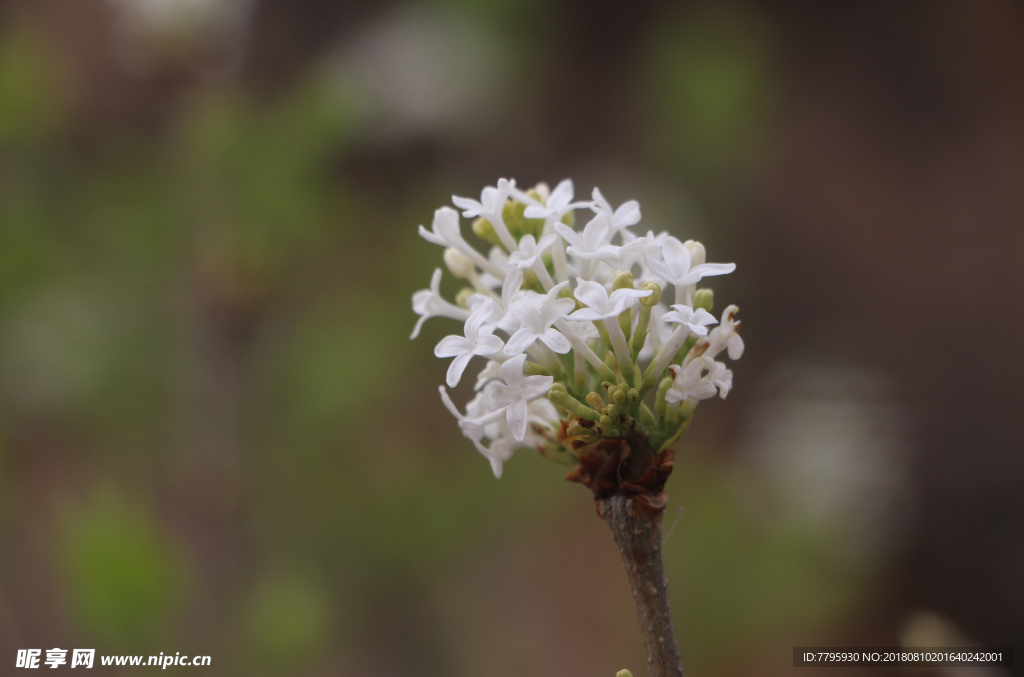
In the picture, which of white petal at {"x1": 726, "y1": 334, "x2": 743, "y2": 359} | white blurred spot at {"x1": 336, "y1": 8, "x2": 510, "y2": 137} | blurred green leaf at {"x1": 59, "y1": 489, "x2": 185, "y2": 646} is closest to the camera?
white petal at {"x1": 726, "y1": 334, "x2": 743, "y2": 359}

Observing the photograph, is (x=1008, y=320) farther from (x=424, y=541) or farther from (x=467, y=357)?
A: (x=467, y=357)

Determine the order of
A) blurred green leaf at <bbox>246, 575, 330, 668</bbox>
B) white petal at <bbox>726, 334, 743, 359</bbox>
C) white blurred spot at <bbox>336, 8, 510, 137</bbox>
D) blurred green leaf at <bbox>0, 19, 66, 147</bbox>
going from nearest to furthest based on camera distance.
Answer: white petal at <bbox>726, 334, 743, 359</bbox>, blurred green leaf at <bbox>246, 575, 330, 668</bbox>, blurred green leaf at <bbox>0, 19, 66, 147</bbox>, white blurred spot at <bbox>336, 8, 510, 137</bbox>

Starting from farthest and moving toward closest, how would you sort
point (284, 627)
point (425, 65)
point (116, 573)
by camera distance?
point (425, 65) < point (284, 627) < point (116, 573)

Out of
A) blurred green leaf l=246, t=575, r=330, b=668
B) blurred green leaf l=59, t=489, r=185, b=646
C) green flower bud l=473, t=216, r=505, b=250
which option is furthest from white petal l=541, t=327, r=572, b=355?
blurred green leaf l=246, t=575, r=330, b=668

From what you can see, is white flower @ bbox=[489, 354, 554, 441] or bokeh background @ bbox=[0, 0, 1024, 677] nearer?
white flower @ bbox=[489, 354, 554, 441]

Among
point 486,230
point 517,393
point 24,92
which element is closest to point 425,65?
point 24,92

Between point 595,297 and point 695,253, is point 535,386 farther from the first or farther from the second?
point 695,253

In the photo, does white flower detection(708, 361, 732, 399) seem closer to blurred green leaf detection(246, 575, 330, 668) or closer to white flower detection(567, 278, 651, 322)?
white flower detection(567, 278, 651, 322)

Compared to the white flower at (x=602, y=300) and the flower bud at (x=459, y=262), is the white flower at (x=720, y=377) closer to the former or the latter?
the white flower at (x=602, y=300)
